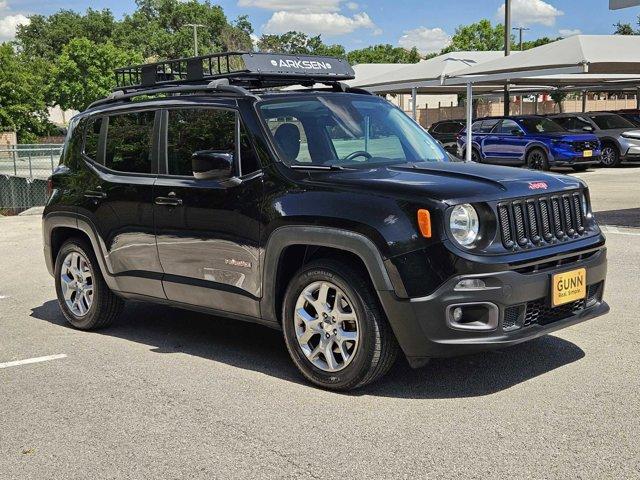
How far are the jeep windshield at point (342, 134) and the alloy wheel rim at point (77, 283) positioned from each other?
2.26 m

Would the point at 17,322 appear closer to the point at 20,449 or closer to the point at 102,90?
the point at 20,449

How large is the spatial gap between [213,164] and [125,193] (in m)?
1.15

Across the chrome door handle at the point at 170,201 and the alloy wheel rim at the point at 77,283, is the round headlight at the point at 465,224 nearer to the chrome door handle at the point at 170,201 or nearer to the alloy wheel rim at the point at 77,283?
the chrome door handle at the point at 170,201

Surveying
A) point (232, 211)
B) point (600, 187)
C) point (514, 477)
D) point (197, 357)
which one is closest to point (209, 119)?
point (232, 211)

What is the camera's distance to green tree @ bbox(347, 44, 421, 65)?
95.6 m

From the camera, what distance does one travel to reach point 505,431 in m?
4.23

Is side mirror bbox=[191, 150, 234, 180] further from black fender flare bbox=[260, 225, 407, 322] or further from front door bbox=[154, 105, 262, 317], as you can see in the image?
black fender flare bbox=[260, 225, 407, 322]

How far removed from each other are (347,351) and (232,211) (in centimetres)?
122

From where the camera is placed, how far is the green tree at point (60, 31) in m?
89.0

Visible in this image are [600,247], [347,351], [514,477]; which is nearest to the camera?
[514,477]

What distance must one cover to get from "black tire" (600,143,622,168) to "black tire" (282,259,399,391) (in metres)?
20.4

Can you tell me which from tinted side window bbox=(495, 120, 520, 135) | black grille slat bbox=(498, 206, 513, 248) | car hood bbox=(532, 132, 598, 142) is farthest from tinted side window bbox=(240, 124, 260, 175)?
tinted side window bbox=(495, 120, 520, 135)

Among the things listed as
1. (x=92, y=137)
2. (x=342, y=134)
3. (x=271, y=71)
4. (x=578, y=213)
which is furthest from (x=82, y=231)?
(x=578, y=213)

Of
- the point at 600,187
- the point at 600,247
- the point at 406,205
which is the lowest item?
the point at 600,187
